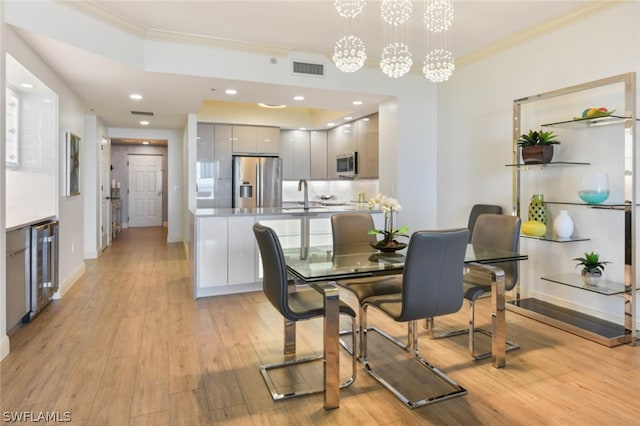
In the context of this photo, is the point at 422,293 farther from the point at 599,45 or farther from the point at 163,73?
the point at 163,73

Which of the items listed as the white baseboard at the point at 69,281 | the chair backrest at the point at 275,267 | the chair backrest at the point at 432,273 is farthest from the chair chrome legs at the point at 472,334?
the white baseboard at the point at 69,281

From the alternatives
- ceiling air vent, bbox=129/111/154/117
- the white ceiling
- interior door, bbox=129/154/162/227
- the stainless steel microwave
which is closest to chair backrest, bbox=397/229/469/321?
the white ceiling

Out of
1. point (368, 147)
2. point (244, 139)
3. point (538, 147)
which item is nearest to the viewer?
point (538, 147)

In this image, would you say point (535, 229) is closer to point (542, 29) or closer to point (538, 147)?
point (538, 147)

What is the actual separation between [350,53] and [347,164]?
3.87m

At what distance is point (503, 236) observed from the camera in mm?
3016

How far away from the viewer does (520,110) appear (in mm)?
3975

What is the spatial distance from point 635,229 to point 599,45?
158 cm

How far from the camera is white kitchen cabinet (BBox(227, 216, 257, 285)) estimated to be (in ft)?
13.9

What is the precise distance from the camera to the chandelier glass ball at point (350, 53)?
2770mm

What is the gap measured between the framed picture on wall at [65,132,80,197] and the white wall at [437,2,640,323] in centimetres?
446

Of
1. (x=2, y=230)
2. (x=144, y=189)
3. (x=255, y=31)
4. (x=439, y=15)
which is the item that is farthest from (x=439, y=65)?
(x=144, y=189)

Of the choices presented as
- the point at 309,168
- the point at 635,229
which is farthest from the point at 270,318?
the point at 309,168

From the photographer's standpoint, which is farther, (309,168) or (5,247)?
(309,168)
